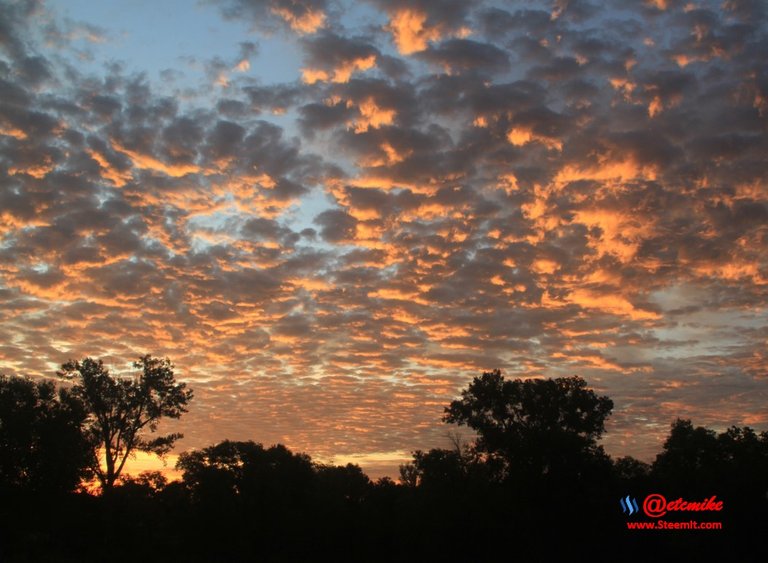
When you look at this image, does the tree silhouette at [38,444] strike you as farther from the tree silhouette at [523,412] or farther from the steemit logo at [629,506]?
the steemit logo at [629,506]

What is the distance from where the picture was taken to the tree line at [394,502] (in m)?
45.5

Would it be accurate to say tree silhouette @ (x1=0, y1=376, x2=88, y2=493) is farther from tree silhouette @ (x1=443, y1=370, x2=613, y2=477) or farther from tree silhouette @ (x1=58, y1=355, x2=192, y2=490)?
tree silhouette @ (x1=443, y1=370, x2=613, y2=477)

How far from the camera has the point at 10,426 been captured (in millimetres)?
47750

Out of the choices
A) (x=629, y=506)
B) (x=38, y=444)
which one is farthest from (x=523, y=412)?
(x=38, y=444)

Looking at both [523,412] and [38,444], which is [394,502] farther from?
[38,444]

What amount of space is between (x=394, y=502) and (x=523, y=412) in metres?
18.1

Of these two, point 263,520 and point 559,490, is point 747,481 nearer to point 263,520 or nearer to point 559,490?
point 559,490

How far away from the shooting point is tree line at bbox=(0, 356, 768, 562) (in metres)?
45.5

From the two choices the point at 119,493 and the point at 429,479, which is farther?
the point at 429,479

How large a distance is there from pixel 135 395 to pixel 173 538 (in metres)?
13.6

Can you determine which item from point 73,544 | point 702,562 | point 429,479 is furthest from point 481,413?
point 73,544

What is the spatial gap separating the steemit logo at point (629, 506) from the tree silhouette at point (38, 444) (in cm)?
4260

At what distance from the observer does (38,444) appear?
1905 inches

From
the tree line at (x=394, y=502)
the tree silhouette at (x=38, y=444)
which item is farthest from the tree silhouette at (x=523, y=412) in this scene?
the tree silhouette at (x=38, y=444)
